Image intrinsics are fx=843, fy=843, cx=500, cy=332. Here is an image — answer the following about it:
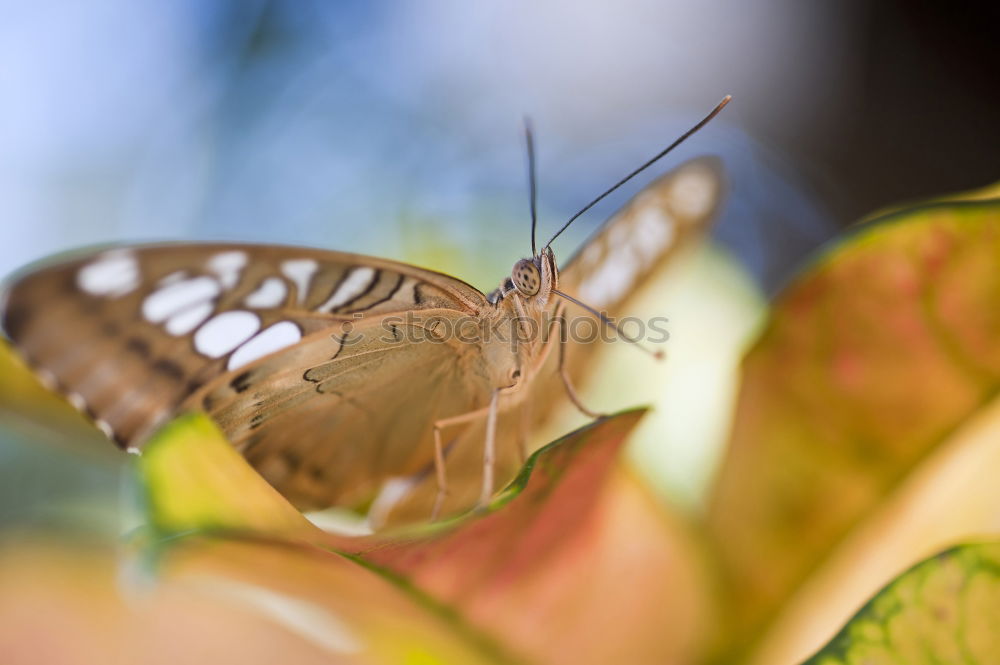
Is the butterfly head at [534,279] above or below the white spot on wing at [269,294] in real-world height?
below

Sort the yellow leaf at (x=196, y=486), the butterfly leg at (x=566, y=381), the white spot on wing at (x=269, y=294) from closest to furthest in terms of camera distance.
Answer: the yellow leaf at (x=196, y=486) < the white spot on wing at (x=269, y=294) < the butterfly leg at (x=566, y=381)

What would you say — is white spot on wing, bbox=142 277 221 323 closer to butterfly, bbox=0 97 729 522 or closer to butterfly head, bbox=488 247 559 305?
butterfly, bbox=0 97 729 522

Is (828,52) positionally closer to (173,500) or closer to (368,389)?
(368,389)

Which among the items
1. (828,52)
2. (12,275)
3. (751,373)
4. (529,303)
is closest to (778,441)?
(751,373)

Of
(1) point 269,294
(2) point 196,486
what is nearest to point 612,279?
(1) point 269,294

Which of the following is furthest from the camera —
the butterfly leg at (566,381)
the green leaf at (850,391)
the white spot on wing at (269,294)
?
the butterfly leg at (566,381)

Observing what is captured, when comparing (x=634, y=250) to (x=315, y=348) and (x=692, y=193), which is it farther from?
(x=315, y=348)

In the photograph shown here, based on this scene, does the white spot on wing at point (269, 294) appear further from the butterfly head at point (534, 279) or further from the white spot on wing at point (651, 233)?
the white spot on wing at point (651, 233)

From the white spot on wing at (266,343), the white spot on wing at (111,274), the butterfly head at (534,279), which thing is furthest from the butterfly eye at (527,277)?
the white spot on wing at (111,274)
